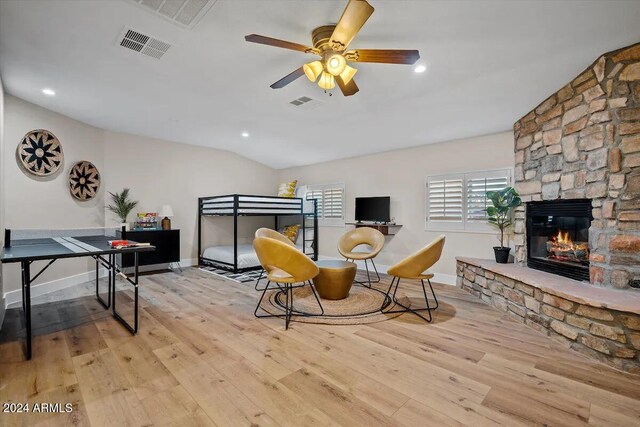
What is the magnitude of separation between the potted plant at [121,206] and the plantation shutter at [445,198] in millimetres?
5264

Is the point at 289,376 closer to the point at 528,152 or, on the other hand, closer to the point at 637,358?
the point at 637,358

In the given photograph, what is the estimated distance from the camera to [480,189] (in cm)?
444

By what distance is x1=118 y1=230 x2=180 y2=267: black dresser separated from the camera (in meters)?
5.09

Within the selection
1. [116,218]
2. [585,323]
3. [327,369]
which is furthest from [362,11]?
[116,218]

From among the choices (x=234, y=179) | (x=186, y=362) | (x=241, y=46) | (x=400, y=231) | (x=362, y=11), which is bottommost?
(x=186, y=362)

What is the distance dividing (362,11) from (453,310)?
10.5 feet

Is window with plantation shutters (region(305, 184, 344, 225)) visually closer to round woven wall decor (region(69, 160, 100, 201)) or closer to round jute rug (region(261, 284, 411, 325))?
round jute rug (region(261, 284, 411, 325))

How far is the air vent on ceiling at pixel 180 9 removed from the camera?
7.20 ft

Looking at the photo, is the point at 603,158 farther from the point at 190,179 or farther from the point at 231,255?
the point at 190,179

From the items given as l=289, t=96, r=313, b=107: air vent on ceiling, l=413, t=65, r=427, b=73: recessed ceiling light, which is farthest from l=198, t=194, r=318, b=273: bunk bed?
l=413, t=65, r=427, b=73: recessed ceiling light

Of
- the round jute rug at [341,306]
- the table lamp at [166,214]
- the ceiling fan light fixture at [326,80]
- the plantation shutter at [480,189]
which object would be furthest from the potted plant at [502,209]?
the table lamp at [166,214]

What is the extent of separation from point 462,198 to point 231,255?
4.22 meters

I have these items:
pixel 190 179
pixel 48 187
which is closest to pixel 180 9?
pixel 48 187

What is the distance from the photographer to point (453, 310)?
3.46 meters
